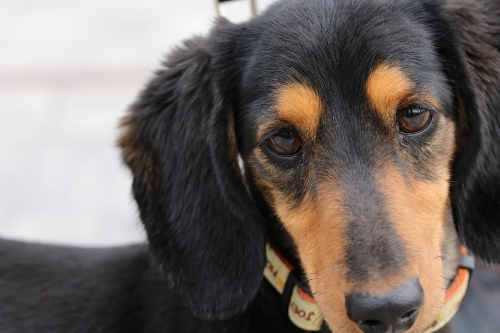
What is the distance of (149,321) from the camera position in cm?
273

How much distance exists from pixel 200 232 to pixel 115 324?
1.81 ft

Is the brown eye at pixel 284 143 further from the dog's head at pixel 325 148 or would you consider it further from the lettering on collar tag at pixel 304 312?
the lettering on collar tag at pixel 304 312

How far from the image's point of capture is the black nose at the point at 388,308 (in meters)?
1.89

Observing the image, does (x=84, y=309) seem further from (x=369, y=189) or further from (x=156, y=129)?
(x=369, y=189)

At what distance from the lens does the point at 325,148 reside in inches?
93.0

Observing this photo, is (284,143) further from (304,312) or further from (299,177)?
(304,312)

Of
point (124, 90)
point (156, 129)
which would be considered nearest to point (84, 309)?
point (156, 129)

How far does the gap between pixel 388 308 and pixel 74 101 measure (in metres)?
5.41

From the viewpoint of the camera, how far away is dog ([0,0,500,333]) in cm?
222

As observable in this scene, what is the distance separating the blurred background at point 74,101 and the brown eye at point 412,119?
1012mm

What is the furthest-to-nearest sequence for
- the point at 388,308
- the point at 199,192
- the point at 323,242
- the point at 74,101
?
1. the point at 74,101
2. the point at 199,192
3. the point at 323,242
4. the point at 388,308

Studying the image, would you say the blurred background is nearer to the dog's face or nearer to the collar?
the dog's face

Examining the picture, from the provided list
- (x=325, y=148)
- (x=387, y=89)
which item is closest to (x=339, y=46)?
(x=387, y=89)

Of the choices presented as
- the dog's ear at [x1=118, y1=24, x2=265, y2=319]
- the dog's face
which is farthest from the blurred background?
the dog's face
